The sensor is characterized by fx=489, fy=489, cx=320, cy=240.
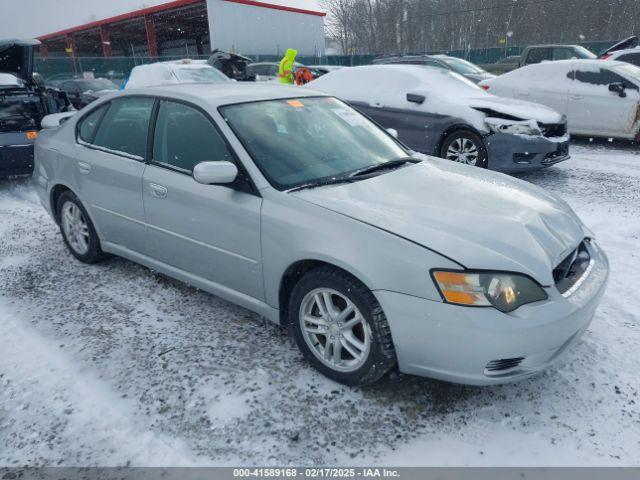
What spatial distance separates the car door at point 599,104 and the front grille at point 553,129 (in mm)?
2265

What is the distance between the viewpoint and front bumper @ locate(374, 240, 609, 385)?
2.09 m

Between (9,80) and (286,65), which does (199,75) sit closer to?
(286,65)

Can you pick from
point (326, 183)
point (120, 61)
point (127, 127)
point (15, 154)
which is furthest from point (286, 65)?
point (120, 61)

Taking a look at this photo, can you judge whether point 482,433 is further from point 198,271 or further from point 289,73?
point 289,73

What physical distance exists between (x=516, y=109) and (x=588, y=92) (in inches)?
115

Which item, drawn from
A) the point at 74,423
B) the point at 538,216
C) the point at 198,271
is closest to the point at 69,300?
the point at 198,271

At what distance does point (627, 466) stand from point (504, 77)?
8.50m

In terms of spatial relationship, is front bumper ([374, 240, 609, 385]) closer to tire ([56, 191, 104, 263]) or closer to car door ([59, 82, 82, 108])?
tire ([56, 191, 104, 263])

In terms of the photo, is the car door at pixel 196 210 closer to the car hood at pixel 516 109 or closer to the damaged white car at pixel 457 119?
the damaged white car at pixel 457 119

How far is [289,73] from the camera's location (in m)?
12.7

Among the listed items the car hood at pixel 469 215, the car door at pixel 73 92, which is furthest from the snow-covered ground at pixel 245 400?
the car door at pixel 73 92

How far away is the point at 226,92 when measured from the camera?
3.27 m

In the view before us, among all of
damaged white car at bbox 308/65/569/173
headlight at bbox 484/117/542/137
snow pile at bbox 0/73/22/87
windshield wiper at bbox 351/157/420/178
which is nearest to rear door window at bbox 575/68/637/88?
damaged white car at bbox 308/65/569/173

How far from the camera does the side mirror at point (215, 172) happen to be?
8.60 ft
